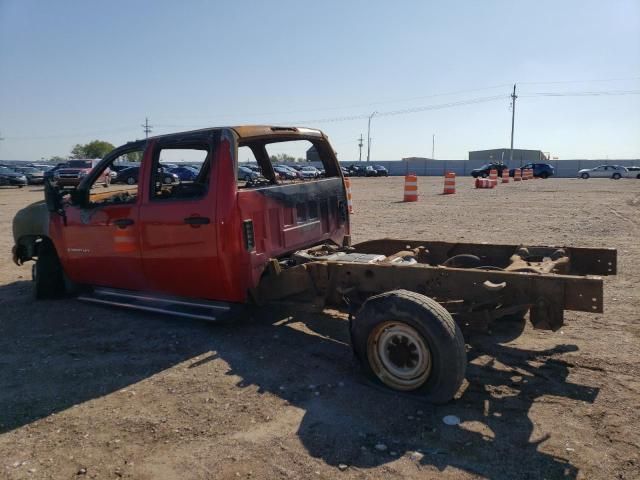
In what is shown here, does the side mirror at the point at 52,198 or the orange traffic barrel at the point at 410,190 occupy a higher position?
the side mirror at the point at 52,198

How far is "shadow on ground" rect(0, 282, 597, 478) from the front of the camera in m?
3.14

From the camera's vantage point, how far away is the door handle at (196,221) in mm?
4764

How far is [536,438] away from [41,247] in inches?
225

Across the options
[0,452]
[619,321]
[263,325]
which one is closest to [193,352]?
[263,325]

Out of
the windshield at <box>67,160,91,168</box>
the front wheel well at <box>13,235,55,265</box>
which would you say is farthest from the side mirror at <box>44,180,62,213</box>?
the windshield at <box>67,160,91,168</box>

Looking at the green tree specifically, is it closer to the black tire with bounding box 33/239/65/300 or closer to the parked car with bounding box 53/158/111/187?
the parked car with bounding box 53/158/111/187

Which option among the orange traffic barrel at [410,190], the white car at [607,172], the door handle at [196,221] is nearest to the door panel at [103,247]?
the door handle at [196,221]

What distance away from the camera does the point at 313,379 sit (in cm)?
413

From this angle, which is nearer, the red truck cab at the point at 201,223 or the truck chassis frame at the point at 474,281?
the truck chassis frame at the point at 474,281

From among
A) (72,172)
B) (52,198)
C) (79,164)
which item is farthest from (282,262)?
(79,164)

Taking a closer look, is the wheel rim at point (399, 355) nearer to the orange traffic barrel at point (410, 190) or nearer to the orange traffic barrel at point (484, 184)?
the orange traffic barrel at point (410, 190)

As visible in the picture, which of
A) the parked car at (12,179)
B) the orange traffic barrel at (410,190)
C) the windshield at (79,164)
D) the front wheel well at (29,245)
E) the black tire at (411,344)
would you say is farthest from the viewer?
the parked car at (12,179)

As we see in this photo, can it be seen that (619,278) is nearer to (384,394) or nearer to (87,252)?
(384,394)

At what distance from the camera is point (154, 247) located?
5227 mm
